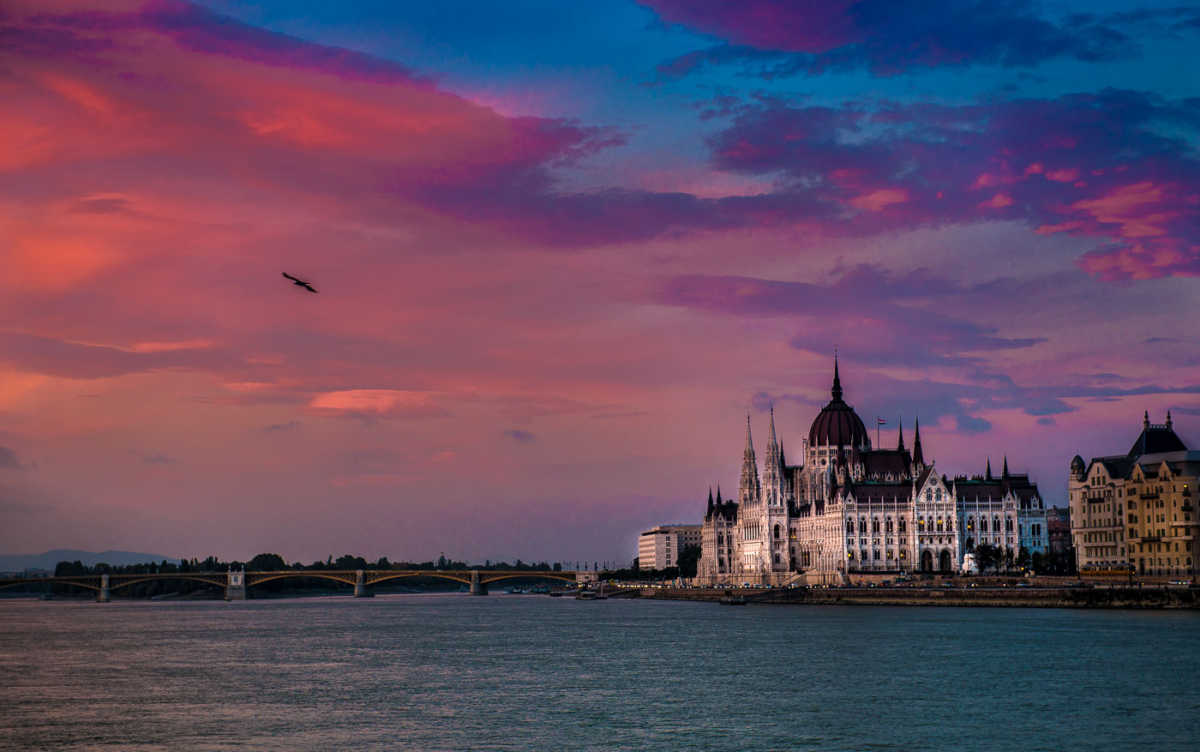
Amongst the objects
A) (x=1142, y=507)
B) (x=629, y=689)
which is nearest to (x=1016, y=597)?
(x=1142, y=507)

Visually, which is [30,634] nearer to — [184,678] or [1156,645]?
[184,678]

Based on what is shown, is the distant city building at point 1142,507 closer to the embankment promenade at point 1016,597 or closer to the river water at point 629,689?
the embankment promenade at point 1016,597

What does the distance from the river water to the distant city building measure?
36.7 meters

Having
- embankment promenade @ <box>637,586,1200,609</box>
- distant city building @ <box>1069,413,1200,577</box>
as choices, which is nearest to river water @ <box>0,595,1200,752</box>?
embankment promenade @ <box>637,586,1200,609</box>

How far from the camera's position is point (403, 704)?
67.6m

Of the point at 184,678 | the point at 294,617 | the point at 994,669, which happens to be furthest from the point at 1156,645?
the point at 294,617

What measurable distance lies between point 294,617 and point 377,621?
22.6m

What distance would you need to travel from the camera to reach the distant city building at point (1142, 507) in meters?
162

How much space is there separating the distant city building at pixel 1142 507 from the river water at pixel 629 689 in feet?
120

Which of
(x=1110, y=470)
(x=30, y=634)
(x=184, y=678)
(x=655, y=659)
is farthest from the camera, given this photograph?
(x=1110, y=470)

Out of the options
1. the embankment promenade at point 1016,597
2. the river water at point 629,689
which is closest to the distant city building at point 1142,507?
the embankment promenade at point 1016,597

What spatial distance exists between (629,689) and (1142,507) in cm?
11563

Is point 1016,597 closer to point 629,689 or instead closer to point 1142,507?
point 1142,507

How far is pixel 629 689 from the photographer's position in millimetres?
73812
